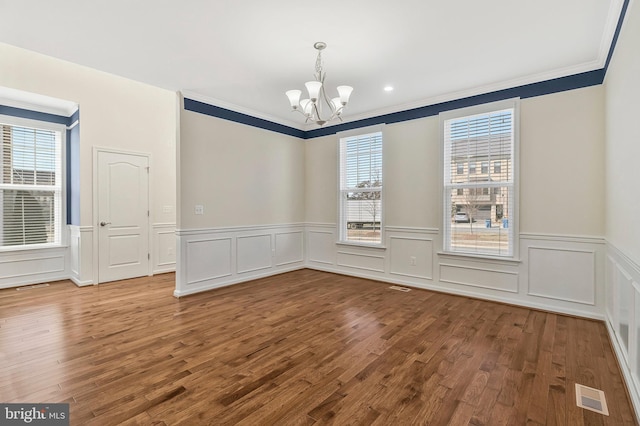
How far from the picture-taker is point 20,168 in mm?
4863

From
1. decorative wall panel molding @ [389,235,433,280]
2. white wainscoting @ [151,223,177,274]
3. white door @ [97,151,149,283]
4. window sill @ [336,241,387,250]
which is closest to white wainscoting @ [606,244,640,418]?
decorative wall panel molding @ [389,235,433,280]

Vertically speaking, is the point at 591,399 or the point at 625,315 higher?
the point at 625,315

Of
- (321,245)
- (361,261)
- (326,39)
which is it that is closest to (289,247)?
(321,245)

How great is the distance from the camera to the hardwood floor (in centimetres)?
189

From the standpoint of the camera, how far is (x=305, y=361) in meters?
2.49

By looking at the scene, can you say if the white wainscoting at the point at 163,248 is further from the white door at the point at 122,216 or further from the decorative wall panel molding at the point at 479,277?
the decorative wall panel molding at the point at 479,277

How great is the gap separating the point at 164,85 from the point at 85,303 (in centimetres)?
304

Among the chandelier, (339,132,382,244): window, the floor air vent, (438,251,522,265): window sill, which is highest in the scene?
the chandelier

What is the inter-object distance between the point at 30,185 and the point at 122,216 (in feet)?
4.59

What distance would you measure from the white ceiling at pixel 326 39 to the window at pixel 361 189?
1358 millimetres

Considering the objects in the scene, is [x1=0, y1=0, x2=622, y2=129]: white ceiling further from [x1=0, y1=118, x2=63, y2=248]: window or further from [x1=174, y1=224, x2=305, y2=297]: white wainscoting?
[x1=0, y1=118, x2=63, y2=248]: window

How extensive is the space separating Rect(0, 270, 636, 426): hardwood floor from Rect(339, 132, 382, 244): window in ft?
5.08

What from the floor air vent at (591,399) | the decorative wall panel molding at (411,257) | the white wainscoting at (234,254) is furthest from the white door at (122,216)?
the floor air vent at (591,399)

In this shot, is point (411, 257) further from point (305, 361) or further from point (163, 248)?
point (163, 248)
